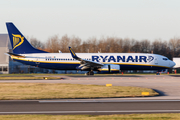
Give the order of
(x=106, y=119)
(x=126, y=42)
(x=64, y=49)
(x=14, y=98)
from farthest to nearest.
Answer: (x=126, y=42) → (x=64, y=49) → (x=14, y=98) → (x=106, y=119)

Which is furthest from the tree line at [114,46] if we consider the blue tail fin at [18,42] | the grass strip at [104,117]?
the grass strip at [104,117]

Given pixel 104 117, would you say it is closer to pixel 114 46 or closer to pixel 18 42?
pixel 18 42

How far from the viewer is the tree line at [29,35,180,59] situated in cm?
8369

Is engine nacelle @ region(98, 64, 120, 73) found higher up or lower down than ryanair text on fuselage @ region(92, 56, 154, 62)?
lower down

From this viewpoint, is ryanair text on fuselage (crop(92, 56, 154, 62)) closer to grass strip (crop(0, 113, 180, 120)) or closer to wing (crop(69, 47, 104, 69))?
wing (crop(69, 47, 104, 69))

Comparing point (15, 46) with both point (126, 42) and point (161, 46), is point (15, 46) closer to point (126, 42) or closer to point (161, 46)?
point (126, 42)

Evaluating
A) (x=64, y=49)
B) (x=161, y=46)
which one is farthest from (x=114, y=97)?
(x=161, y=46)

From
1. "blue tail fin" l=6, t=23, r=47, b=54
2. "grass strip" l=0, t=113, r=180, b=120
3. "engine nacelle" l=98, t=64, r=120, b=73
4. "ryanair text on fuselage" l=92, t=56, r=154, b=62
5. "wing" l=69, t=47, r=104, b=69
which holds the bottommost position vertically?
"grass strip" l=0, t=113, r=180, b=120

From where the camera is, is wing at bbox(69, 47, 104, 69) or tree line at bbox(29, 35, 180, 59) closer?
wing at bbox(69, 47, 104, 69)

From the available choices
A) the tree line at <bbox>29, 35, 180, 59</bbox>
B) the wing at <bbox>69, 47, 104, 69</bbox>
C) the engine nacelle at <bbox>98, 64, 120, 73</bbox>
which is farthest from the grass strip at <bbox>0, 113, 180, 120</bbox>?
the tree line at <bbox>29, 35, 180, 59</bbox>

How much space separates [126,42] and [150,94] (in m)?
74.5

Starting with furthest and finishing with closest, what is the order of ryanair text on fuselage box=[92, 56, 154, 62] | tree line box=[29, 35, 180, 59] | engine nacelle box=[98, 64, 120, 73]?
tree line box=[29, 35, 180, 59], ryanair text on fuselage box=[92, 56, 154, 62], engine nacelle box=[98, 64, 120, 73]

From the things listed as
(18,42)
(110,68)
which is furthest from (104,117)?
(18,42)

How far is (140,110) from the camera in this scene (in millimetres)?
12445
